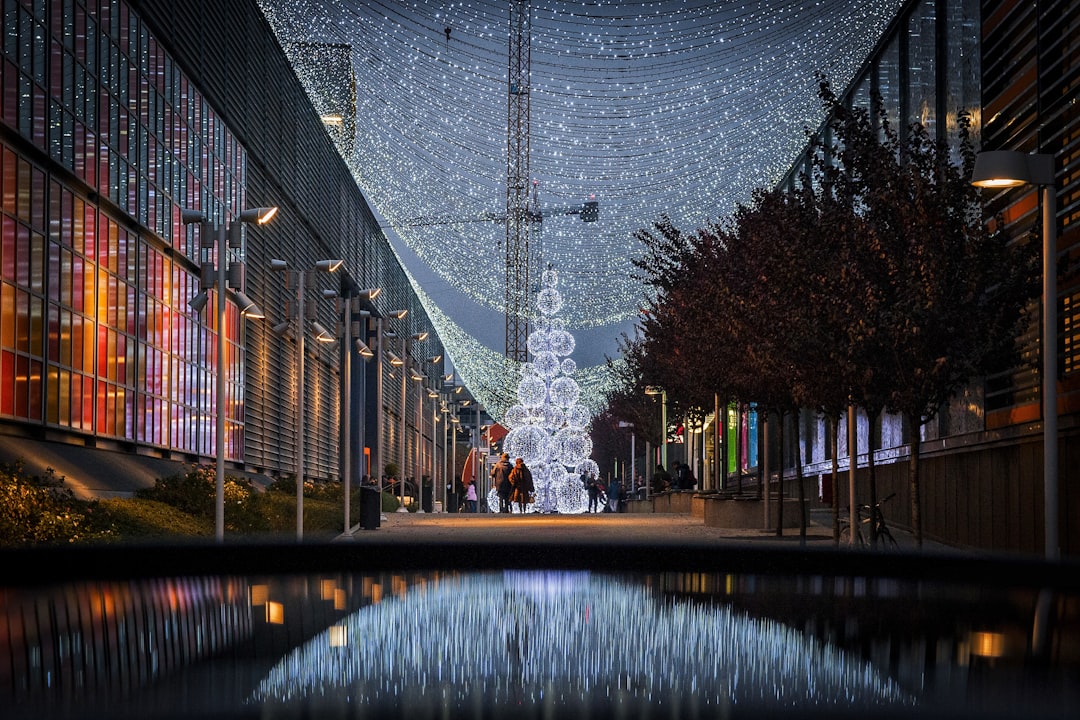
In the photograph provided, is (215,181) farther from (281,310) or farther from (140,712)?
(140,712)

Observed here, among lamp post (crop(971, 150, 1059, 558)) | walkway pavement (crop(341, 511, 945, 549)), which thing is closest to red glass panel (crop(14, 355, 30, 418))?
walkway pavement (crop(341, 511, 945, 549))

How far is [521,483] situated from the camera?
146 ft

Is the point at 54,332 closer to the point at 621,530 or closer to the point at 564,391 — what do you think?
the point at 621,530

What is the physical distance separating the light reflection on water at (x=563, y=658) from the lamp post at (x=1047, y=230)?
1080cm

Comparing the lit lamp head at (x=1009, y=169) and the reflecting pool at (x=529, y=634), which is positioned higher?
the lit lamp head at (x=1009, y=169)

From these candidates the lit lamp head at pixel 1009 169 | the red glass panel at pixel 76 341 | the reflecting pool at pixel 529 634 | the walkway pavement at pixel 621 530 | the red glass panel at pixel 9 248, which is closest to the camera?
the reflecting pool at pixel 529 634

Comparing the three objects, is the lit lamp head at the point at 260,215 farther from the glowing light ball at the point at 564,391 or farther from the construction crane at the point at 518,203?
the construction crane at the point at 518,203

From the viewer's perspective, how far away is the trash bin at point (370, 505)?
31.0 m

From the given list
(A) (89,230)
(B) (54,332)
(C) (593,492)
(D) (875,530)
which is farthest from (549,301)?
(D) (875,530)

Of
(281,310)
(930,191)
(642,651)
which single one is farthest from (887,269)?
(281,310)

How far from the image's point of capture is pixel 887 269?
18.8 m

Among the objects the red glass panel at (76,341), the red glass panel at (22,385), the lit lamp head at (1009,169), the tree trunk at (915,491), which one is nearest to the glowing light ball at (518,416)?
the red glass panel at (76,341)

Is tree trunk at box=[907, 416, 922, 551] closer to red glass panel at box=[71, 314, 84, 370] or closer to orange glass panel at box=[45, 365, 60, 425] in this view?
orange glass panel at box=[45, 365, 60, 425]

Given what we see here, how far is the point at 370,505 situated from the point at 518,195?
83.6 m
